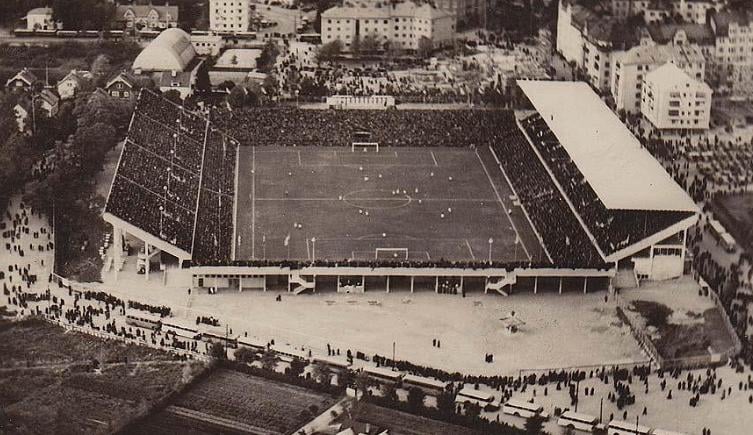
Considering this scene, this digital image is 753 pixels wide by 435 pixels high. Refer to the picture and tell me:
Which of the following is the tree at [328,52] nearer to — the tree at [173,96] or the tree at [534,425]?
the tree at [173,96]

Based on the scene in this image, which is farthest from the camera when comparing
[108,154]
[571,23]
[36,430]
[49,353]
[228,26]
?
[228,26]

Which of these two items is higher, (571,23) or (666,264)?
(571,23)

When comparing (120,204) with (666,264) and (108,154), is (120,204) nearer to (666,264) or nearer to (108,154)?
(108,154)

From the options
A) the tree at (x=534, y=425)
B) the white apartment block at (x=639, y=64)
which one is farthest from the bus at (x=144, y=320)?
the white apartment block at (x=639, y=64)

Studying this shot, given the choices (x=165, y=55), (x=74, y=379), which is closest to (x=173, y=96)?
(x=165, y=55)

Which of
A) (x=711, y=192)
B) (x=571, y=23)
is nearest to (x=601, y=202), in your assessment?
(x=711, y=192)

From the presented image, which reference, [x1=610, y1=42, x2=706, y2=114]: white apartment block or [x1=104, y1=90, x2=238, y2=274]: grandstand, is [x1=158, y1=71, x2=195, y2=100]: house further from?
[x1=610, y1=42, x2=706, y2=114]: white apartment block

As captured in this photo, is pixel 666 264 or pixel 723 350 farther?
pixel 666 264
